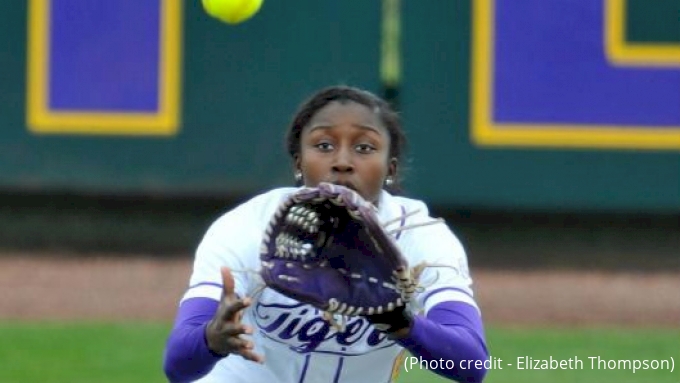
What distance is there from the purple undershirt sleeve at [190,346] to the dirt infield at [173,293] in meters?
4.70

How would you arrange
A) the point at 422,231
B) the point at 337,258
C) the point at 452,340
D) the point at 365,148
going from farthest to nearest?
the point at 422,231 → the point at 365,148 → the point at 452,340 → the point at 337,258

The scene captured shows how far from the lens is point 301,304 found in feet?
Answer: 11.4

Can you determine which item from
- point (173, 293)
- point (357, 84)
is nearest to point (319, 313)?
point (173, 293)

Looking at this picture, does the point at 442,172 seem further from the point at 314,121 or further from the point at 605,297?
the point at 314,121

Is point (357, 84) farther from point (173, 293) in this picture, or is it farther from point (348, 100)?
point (348, 100)

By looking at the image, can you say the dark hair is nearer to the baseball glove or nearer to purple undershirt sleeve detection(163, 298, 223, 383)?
the baseball glove

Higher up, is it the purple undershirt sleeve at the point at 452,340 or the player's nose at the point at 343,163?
the player's nose at the point at 343,163

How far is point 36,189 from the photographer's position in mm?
9805

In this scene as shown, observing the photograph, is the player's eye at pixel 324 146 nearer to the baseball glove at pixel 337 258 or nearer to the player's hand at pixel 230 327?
the baseball glove at pixel 337 258

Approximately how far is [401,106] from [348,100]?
20.0ft

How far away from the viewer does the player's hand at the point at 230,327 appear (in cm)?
301

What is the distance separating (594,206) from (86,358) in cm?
396

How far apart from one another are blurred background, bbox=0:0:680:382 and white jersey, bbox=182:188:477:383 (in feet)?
19.1

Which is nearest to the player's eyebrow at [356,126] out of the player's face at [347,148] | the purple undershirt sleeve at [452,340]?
the player's face at [347,148]
